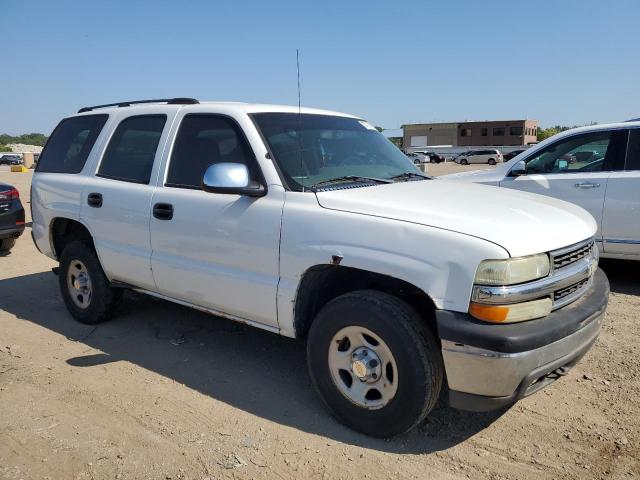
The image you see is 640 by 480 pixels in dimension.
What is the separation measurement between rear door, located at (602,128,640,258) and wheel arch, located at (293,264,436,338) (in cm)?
377

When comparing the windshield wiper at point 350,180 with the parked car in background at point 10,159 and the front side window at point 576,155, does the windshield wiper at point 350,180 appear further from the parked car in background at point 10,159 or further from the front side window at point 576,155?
the parked car in background at point 10,159

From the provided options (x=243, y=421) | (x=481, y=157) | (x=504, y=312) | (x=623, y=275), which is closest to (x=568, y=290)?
(x=504, y=312)

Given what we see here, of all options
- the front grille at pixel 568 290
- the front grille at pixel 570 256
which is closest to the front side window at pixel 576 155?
the front grille at pixel 570 256

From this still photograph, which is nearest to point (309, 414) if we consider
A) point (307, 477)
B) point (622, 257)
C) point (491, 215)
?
point (307, 477)

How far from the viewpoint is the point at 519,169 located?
6.59 m

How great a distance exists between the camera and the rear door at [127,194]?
169 inches

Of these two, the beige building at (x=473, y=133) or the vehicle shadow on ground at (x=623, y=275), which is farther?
the beige building at (x=473, y=133)

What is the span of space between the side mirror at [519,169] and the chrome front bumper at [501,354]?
400 centimetres

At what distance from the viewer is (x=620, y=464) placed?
2875 millimetres

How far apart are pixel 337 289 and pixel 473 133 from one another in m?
93.9

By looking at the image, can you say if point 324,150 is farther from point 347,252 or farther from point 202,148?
point 347,252

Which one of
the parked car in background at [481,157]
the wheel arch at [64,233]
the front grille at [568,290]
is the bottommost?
the parked car in background at [481,157]

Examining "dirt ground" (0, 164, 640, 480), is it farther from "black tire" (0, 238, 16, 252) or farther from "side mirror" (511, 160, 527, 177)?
"black tire" (0, 238, 16, 252)

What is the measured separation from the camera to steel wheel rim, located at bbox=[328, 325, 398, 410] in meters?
3.00
